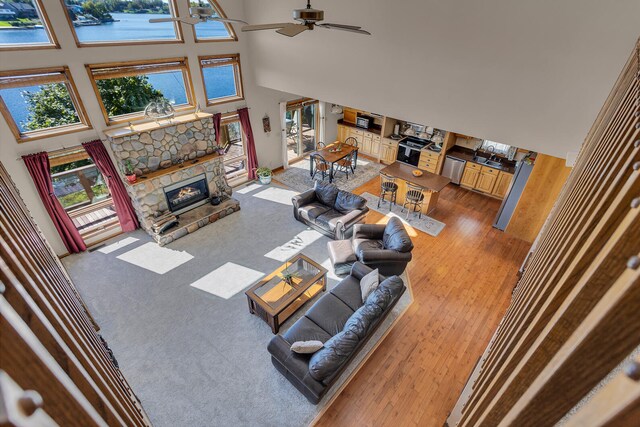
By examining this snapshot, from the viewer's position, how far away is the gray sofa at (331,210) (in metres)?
6.13

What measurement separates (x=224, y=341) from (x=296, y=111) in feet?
22.8

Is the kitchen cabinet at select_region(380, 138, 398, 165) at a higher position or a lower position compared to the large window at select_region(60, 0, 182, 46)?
lower

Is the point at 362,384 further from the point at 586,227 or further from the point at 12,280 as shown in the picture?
the point at 12,280

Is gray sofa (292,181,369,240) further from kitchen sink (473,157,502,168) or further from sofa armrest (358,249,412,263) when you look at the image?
kitchen sink (473,157,502,168)

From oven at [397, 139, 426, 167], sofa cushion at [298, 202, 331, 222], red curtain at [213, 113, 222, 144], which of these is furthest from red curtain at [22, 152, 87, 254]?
oven at [397, 139, 426, 167]

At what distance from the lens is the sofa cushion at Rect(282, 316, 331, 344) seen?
3992 mm

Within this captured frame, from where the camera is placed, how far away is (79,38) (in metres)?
5.10

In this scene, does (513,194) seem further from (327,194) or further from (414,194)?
(327,194)

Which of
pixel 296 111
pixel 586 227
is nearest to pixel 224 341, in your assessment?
pixel 586 227

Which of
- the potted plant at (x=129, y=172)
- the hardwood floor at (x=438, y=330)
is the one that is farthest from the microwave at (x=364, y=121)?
the potted plant at (x=129, y=172)

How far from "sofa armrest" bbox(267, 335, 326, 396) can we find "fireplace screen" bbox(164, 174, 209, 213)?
170 inches

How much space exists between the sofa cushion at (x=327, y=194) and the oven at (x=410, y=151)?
139 inches

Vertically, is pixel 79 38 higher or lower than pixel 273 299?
higher

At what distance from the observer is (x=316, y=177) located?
899 centimetres
